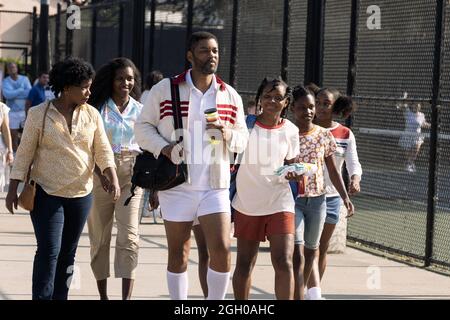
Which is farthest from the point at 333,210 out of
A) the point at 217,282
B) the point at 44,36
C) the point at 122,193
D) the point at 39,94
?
the point at 44,36

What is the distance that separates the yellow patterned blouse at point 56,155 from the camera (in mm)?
7688

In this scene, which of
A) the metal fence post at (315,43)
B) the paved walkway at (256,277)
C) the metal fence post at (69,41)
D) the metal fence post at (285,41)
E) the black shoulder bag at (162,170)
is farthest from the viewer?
the metal fence post at (69,41)

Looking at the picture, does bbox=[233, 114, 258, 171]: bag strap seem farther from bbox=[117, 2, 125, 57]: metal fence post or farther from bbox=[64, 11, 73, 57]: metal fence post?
bbox=[64, 11, 73, 57]: metal fence post

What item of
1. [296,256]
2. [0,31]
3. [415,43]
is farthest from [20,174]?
[0,31]

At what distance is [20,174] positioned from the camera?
7.64m

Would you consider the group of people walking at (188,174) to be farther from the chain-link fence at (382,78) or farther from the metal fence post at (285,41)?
the metal fence post at (285,41)

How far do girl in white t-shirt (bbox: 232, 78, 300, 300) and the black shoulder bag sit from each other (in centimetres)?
67

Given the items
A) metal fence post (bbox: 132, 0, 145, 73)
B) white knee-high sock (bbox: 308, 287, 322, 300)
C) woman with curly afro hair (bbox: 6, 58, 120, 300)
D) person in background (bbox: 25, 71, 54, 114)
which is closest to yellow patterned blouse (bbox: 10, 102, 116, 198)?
woman with curly afro hair (bbox: 6, 58, 120, 300)

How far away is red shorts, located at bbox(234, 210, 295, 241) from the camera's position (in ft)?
25.4

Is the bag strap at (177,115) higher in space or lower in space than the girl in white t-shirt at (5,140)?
higher

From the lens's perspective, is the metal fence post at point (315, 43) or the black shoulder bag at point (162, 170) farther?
the metal fence post at point (315, 43)

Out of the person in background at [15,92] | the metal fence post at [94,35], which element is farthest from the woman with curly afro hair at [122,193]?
the metal fence post at [94,35]

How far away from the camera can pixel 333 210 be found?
9.05 m

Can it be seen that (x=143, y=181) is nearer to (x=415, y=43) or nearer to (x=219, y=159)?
(x=219, y=159)
